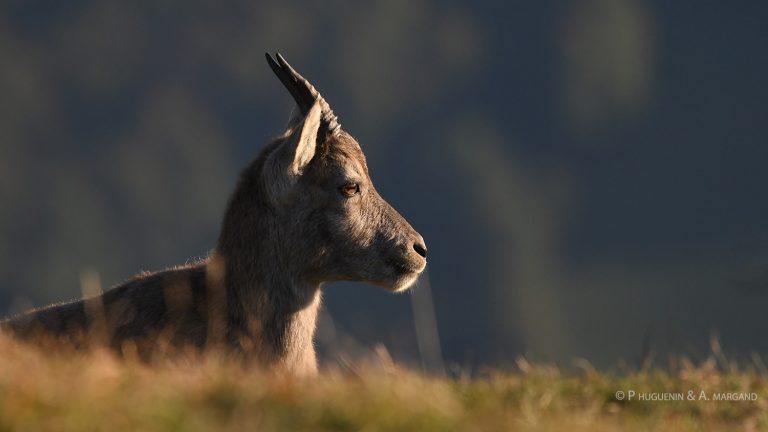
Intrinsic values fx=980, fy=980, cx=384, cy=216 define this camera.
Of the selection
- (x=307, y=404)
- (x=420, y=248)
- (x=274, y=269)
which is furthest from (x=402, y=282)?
(x=307, y=404)

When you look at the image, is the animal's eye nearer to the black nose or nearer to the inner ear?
the inner ear

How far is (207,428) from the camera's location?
234 inches

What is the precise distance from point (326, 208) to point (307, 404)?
5941mm

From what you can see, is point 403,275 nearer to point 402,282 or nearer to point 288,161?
point 402,282

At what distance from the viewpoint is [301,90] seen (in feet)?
43.0

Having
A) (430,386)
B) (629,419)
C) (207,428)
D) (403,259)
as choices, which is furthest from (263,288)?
(207,428)

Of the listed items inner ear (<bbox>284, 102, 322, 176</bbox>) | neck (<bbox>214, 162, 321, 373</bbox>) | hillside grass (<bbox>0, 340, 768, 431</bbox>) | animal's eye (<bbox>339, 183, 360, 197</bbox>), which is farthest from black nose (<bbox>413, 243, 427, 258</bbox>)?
hillside grass (<bbox>0, 340, 768, 431</bbox>)

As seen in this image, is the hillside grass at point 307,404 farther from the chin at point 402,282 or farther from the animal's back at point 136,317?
the chin at point 402,282

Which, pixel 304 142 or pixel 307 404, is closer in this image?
pixel 307 404

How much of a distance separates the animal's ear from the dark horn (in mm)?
736

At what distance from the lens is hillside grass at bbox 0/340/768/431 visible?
5980 mm

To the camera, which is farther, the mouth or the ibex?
the mouth

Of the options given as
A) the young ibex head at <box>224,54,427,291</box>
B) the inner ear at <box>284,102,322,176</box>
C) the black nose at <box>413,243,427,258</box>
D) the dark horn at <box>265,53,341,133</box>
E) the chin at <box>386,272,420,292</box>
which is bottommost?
the chin at <box>386,272,420,292</box>

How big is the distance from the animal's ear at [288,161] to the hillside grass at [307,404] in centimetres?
371
